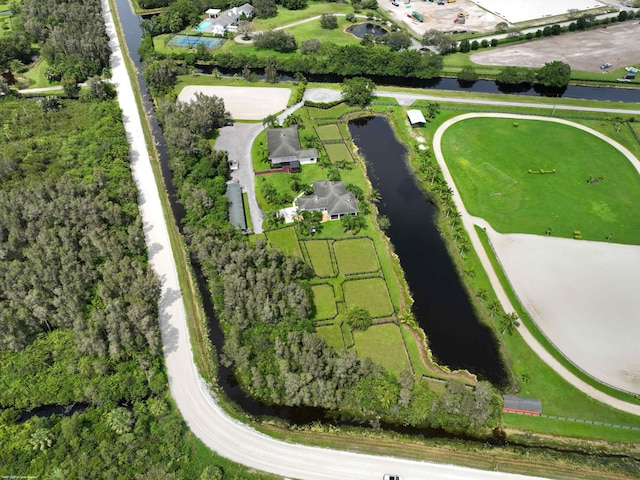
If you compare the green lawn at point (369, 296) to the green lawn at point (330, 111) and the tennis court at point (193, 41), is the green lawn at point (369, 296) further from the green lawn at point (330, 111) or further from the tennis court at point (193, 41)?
the tennis court at point (193, 41)

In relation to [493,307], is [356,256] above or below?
above

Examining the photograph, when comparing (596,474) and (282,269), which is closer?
(596,474)

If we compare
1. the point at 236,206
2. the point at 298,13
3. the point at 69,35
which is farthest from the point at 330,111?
the point at 69,35

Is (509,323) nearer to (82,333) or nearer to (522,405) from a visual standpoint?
(522,405)

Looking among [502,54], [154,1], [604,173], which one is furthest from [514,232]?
[154,1]

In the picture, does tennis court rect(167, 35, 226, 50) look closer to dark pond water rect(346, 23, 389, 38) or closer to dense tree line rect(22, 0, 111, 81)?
dense tree line rect(22, 0, 111, 81)

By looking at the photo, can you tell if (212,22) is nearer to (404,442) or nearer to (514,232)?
(514,232)

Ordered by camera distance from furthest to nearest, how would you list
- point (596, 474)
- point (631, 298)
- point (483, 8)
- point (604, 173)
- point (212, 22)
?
point (483, 8) < point (212, 22) < point (604, 173) < point (631, 298) < point (596, 474)
